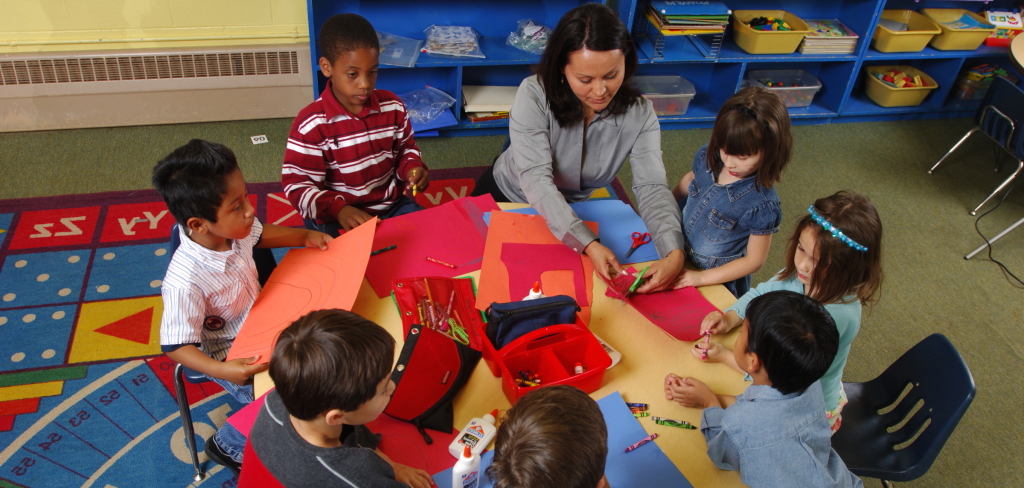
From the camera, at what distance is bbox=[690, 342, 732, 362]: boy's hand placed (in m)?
1.43

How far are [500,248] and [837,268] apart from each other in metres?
0.83

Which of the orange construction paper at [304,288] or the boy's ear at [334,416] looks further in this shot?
the orange construction paper at [304,288]

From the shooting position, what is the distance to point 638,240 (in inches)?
69.6

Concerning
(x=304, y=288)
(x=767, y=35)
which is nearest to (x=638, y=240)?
(x=304, y=288)

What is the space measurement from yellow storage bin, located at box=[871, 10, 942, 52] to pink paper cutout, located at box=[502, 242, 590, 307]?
10.4ft

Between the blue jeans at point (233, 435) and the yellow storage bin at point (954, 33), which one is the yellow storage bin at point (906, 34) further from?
the blue jeans at point (233, 435)

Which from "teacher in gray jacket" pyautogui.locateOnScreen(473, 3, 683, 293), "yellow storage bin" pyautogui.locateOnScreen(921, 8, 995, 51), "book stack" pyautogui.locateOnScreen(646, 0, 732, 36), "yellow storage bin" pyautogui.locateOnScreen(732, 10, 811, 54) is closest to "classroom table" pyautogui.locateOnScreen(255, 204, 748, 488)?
"teacher in gray jacket" pyautogui.locateOnScreen(473, 3, 683, 293)

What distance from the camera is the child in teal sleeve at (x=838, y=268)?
1.44 meters

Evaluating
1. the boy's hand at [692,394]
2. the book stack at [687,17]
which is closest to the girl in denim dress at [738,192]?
the boy's hand at [692,394]

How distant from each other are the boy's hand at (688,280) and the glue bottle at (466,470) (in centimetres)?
78

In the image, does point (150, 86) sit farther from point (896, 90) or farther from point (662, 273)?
point (896, 90)

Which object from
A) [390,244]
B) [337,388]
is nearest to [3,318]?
[390,244]

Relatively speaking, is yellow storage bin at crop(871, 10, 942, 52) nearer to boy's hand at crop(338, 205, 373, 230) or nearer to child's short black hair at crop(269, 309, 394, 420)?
boy's hand at crop(338, 205, 373, 230)

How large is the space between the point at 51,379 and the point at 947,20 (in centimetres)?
494
